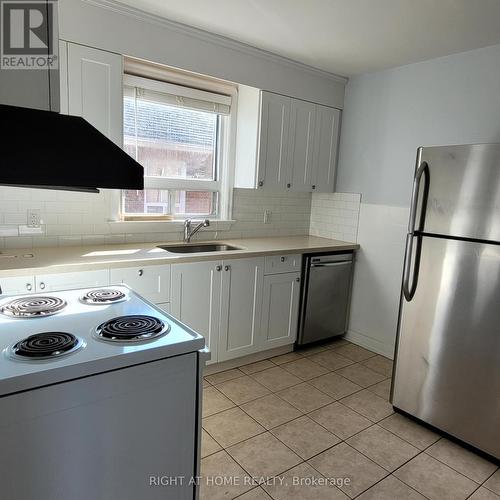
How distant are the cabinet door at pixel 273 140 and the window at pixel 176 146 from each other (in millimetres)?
385

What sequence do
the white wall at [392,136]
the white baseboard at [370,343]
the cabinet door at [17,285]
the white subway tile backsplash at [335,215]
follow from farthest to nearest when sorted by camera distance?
the white subway tile backsplash at [335,215]
the white baseboard at [370,343]
the white wall at [392,136]
the cabinet door at [17,285]

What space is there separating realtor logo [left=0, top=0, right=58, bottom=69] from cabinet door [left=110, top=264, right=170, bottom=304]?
53.7 inches

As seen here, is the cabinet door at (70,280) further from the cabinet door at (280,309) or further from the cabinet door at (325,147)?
the cabinet door at (325,147)

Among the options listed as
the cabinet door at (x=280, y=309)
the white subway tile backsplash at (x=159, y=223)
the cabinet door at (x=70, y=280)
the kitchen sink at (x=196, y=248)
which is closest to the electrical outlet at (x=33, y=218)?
the white subway tile backsplash at (x=159, y=223)

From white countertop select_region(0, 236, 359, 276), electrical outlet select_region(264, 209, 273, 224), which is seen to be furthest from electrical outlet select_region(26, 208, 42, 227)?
electrical outlet select_region(264, 209, 273, 224)

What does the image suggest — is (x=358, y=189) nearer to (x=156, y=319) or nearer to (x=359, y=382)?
(x=359, y=382)

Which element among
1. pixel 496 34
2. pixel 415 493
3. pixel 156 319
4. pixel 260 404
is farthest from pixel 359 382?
pixel 496 34

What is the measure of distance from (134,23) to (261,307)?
213 centimetres

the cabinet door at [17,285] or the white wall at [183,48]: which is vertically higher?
the white wall at [183,48]

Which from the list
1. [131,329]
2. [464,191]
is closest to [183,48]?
[464,191]

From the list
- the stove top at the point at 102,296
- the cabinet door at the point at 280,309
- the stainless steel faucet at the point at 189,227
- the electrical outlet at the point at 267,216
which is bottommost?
the cabinet door at the point at 280,309

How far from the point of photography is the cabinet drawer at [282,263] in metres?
3.04

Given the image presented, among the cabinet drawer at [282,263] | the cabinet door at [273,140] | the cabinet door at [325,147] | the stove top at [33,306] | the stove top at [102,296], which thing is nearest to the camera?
the stove top at [33,306]

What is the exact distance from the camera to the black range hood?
1.08 m
